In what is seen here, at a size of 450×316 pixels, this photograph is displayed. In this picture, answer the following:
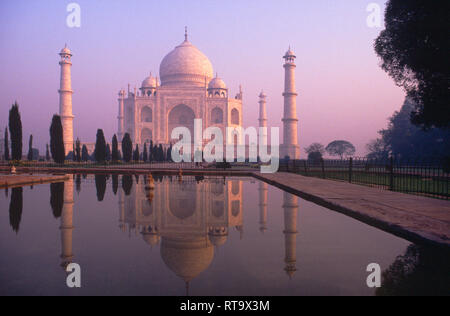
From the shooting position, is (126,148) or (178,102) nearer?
(126,148)

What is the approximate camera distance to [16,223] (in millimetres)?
5117

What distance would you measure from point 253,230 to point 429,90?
10439mm

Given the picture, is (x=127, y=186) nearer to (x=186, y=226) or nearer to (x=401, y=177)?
(x=186, y=226)

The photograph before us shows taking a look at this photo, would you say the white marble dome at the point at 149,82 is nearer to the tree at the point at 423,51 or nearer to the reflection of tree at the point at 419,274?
the tree at the point at 423,51

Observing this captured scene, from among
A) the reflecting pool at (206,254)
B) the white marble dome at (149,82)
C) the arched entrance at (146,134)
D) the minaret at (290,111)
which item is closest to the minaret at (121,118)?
the arched entrance at (146,134)

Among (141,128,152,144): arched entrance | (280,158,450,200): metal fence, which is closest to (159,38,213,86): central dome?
(141,128,152,144): arched entrance

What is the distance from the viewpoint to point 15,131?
81.1 ft

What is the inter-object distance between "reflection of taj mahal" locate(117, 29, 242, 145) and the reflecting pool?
51130mm

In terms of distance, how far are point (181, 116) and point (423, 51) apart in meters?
51.3

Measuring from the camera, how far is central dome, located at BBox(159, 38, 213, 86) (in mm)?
57562

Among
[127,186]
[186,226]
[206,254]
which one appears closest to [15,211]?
[186,226]

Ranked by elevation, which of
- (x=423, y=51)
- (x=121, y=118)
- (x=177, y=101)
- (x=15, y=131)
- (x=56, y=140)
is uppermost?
(x=177, y=101)

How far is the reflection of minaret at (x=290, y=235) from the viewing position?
125 inches

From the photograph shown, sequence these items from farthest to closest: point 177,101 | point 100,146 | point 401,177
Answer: point 177,101 < point 100,146 < point 401,177
